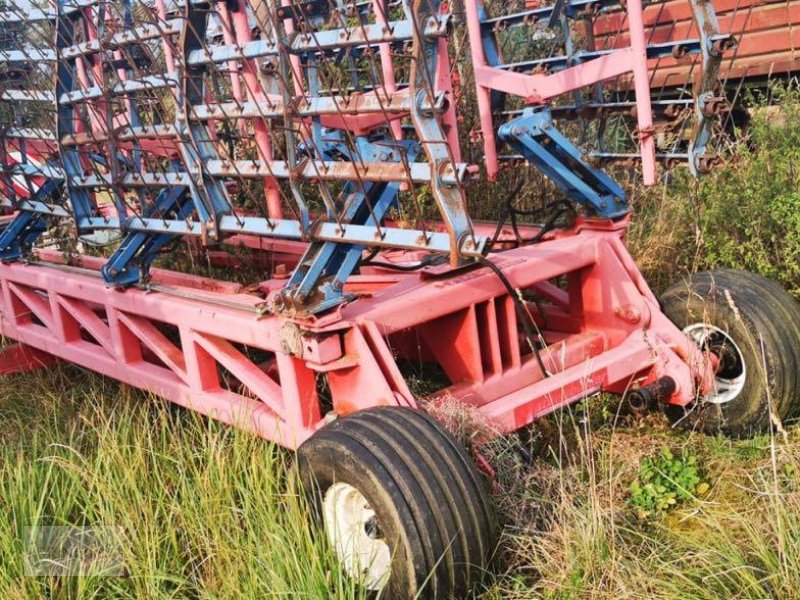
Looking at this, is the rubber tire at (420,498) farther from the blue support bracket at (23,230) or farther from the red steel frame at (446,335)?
the blue support bracket at (23,230)

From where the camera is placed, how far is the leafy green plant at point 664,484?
332cm

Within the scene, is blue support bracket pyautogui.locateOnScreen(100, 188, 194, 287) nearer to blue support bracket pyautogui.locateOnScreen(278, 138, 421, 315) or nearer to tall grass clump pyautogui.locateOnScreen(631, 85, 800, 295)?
blue support bracket pyautogui.locateOnScreen(278, 138, 421, 315)

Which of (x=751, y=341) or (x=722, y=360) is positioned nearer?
(x=751, y=341)

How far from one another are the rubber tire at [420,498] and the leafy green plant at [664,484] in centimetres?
81

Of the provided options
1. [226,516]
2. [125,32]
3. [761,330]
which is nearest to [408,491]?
[226,516]

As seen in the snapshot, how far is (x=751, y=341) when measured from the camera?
3.65 m

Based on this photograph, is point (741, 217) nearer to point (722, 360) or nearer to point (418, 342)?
point (722, 360)

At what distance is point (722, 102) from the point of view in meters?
3.91

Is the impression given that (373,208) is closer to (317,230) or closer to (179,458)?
(317,230)
